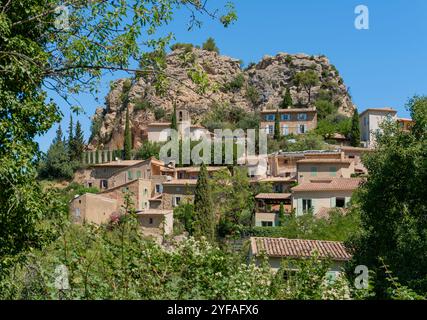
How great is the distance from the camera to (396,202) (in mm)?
14211

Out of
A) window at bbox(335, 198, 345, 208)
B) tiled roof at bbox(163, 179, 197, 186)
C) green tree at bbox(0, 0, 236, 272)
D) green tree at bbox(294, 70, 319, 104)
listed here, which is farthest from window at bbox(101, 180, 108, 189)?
green tree at bbox(0, 0, 236, 272)

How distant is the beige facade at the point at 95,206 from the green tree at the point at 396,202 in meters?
24.8

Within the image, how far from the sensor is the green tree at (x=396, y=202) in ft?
41.4

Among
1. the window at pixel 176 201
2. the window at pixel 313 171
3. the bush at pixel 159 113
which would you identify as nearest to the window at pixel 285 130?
the bush at pixel 159 113

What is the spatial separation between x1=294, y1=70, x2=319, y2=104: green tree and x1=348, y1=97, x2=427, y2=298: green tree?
A: 189ft

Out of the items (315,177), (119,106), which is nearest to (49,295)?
(315,177)

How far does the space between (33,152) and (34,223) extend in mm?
724

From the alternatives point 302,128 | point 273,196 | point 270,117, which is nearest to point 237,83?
point 270,117

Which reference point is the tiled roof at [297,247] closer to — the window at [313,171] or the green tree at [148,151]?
the window at [313,171]

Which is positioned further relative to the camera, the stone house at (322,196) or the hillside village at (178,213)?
the stone house at (322,196)

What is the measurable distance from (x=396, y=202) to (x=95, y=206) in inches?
1084

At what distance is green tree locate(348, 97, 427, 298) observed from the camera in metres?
12.6
